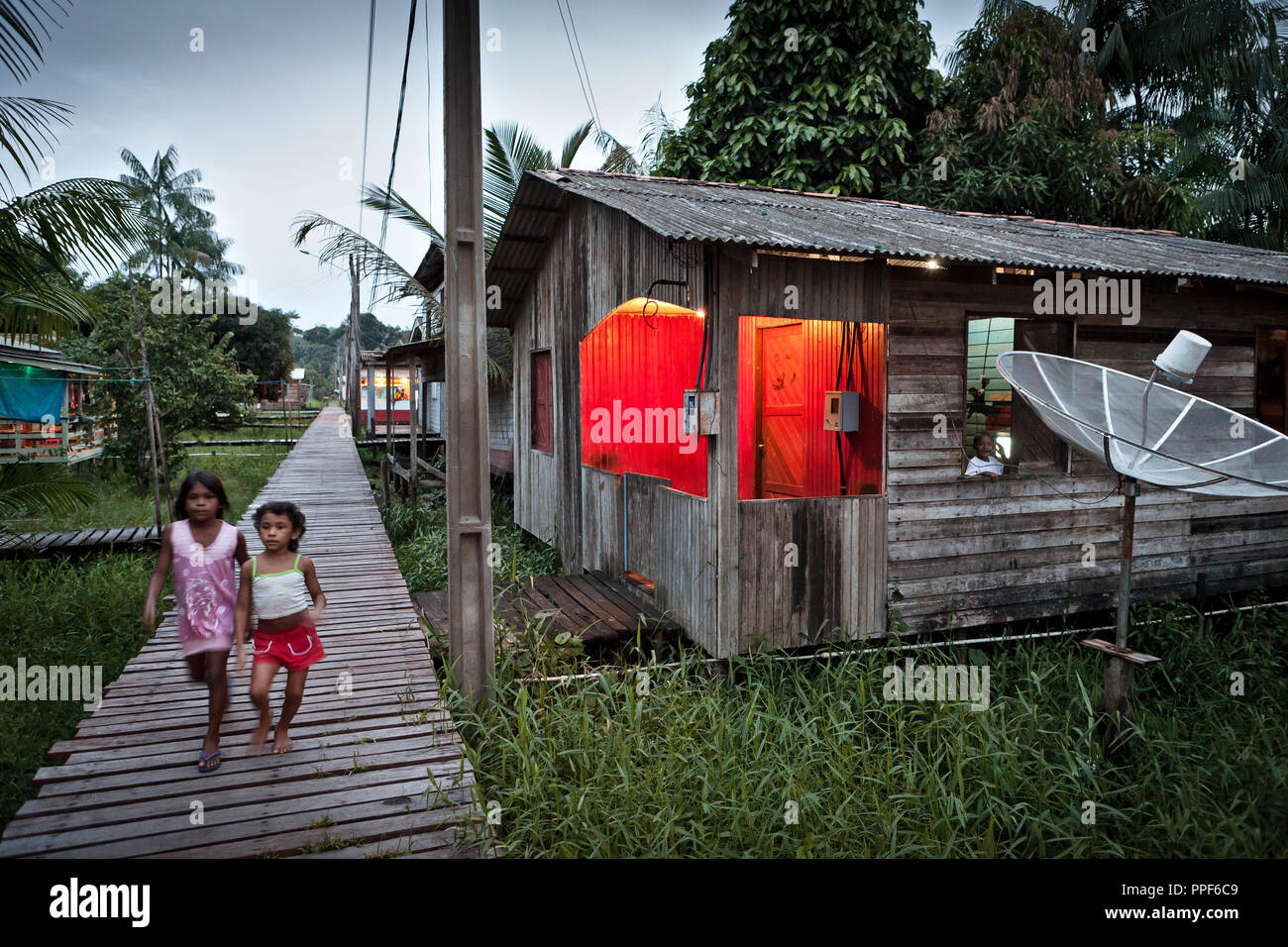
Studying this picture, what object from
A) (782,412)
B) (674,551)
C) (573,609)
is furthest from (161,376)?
(674,551)

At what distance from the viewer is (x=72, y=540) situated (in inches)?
360

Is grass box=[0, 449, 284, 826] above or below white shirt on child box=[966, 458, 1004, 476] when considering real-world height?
below

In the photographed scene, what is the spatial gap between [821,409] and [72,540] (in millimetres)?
8936

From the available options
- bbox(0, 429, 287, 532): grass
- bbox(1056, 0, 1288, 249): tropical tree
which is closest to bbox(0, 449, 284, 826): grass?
bbox(0, 429, 287, 532): grass

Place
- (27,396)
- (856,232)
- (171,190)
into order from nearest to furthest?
(856,232)
(27,396)
(171,190)

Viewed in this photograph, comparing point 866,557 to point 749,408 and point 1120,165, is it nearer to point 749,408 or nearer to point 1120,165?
point 749,408

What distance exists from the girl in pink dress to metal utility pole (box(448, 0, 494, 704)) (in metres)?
1.18

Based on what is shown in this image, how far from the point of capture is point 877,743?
199 inches

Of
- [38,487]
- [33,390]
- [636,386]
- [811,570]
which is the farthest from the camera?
[33,390]

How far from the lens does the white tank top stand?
152 inches

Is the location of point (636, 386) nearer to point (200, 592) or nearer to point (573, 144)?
point (200, 592)

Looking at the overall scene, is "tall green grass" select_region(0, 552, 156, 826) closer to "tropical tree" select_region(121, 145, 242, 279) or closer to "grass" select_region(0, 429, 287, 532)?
"grass" select_region(0, 429, 287, 532)
